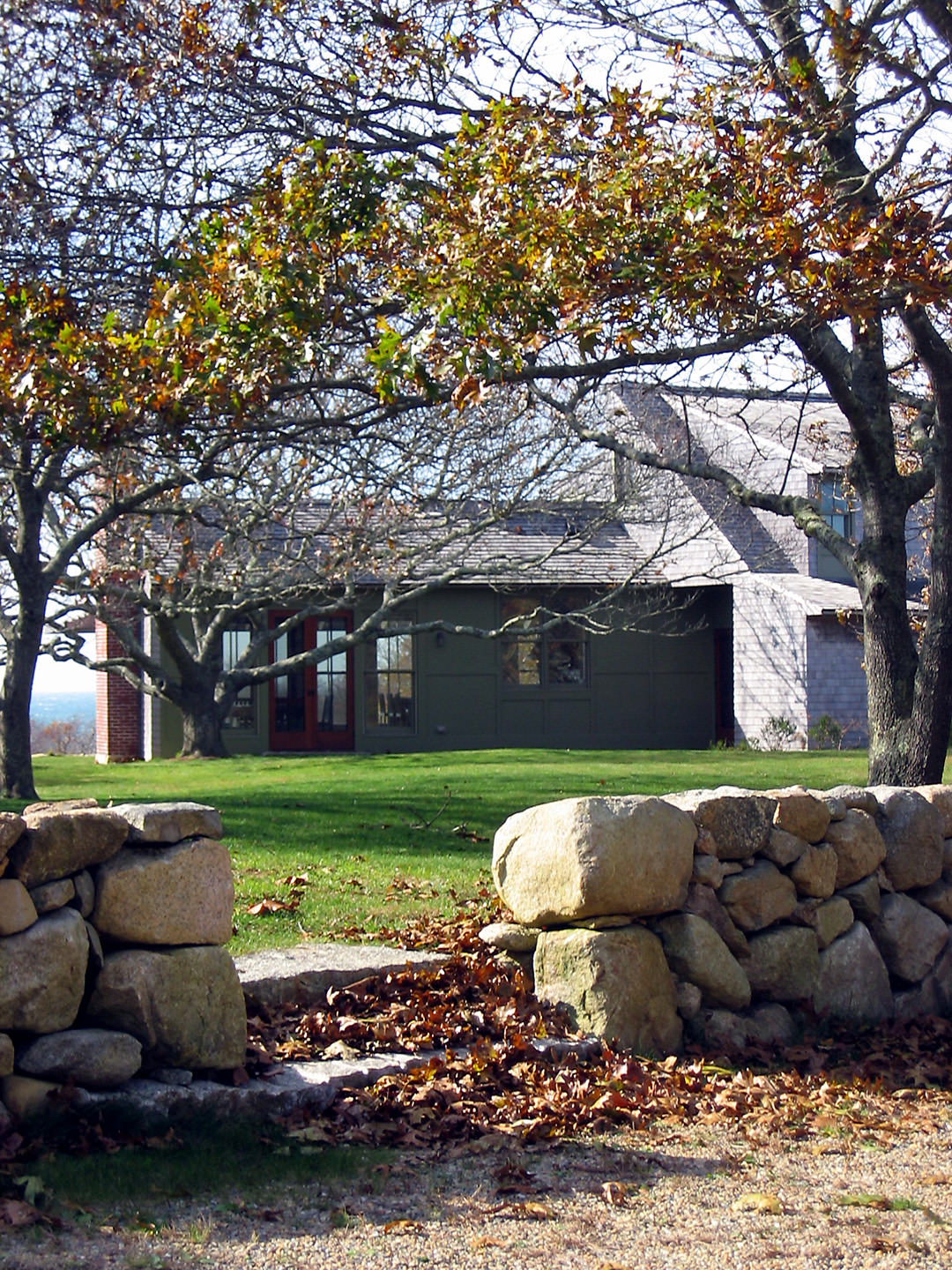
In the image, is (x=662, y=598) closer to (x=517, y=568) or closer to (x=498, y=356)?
(x=517, y=568)

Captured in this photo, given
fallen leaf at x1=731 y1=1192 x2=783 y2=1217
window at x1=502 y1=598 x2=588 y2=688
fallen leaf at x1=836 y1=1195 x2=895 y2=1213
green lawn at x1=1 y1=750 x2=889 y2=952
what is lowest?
fallen leaf at x1=836 y1=1195 x2=895 y2=1213

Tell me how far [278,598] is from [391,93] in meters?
11.8

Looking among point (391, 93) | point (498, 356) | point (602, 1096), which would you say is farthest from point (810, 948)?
point (391, 93)

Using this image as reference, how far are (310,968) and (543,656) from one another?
767 inches

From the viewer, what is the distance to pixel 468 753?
2070 centimetres

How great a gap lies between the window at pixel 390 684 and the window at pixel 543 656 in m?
1.87

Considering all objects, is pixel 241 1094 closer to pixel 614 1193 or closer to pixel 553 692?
pixel 614 1193

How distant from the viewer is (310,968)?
6492 mm

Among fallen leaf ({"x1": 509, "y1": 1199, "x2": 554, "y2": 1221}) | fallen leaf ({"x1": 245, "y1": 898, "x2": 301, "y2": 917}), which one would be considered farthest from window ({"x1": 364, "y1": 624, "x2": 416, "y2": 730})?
fallen leaf ({"x1": 509, "y1": 1199, "x2": 554, "y2": 1221})

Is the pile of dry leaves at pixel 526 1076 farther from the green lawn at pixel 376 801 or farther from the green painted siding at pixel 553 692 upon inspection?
the green painted siding at pixel 553 692

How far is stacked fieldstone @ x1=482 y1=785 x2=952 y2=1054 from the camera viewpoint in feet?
21.2

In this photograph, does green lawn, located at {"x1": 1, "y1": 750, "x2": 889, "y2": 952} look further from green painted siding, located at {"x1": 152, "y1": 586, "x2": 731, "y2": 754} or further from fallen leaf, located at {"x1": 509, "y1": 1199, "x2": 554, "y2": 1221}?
fallen leaf, located at {"x1": 509, "y1": 1199, "x2": 554, "y2": 1221}

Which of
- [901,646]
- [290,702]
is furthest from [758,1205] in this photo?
[290,702]

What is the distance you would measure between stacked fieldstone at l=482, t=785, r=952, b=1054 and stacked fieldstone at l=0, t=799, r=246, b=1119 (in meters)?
1.90
